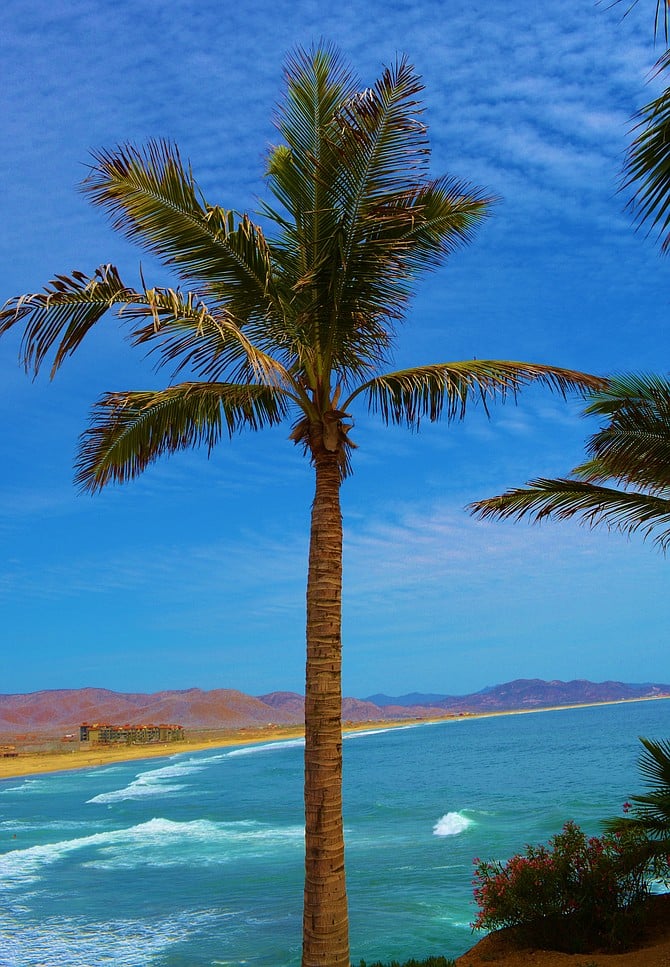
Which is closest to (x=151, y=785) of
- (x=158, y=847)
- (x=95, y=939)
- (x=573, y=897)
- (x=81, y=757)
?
(x=158, y=847)

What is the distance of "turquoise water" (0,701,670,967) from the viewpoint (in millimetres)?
14312

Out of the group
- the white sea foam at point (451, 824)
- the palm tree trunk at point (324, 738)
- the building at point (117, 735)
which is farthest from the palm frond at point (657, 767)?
the building at point (117, 735)

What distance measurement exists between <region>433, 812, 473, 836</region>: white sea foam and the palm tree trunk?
2130 centimetres

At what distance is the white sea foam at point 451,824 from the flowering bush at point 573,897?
1934 centimetres

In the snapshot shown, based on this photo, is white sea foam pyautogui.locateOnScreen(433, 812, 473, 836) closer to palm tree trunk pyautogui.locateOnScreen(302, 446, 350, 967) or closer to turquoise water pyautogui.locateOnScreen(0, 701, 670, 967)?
turquoise water pyautogui.locateOnScreen(0, 701, 670, 967)

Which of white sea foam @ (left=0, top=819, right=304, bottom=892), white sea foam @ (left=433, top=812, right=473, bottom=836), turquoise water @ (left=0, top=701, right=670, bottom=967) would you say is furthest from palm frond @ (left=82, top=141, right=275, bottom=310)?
white sea foam @ (left=433, top=812, right=473, bottom=836)

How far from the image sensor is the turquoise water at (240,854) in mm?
14312

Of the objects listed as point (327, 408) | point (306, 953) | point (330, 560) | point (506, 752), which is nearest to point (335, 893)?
point (306, 953)

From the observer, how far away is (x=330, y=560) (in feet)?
24.8

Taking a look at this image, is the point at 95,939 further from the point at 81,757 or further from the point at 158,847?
the point at 81,757

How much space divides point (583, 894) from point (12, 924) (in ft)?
38.6

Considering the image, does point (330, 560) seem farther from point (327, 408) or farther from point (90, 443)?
point (90, 443)

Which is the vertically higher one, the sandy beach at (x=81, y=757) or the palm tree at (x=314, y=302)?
the palm tree at (x=314, y=302)

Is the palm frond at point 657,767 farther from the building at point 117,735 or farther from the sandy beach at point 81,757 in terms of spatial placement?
the building at point 117,735
